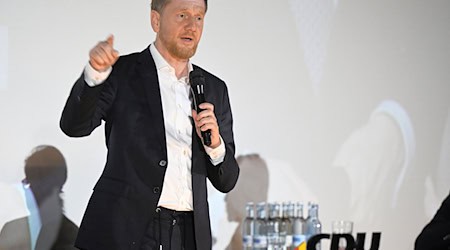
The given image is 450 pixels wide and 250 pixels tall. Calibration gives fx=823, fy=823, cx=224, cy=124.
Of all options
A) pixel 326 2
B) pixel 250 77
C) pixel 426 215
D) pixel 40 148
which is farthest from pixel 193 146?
pixel 426 215

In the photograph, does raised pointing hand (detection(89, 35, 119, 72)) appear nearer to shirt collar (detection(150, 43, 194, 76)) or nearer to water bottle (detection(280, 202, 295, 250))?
shirt collar (detection(150, 43, 194, 76))

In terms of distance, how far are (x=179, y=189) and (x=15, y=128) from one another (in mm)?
1102

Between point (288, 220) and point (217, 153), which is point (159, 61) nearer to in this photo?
point (217, 153)

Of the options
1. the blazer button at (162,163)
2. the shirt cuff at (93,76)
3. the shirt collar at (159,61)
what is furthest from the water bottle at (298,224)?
the shirt cuff at (93,76)

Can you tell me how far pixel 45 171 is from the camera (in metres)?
3.43

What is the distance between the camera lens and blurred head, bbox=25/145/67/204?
3396 millimetres

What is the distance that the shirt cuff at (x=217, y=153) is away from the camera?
2543 millimetres

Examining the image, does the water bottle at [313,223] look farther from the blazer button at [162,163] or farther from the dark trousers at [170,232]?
the blazer button at [162,163]

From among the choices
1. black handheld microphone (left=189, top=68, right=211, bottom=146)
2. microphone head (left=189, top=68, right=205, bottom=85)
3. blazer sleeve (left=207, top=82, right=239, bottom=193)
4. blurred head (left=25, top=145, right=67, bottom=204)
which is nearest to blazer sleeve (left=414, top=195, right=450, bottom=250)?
blazer sleeve (left=207, top=82, right=239, bottom=193)

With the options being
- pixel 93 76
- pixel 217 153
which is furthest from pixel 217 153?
pixel 93 76

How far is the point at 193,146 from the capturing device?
261cm

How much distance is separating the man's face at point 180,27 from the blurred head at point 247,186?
1.40m

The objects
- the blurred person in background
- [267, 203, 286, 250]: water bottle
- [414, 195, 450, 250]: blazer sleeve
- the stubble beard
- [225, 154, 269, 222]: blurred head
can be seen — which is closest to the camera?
[414, 195, 450, 250]: blazer sleeve

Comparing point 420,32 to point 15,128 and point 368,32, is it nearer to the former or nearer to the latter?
point 368,32
